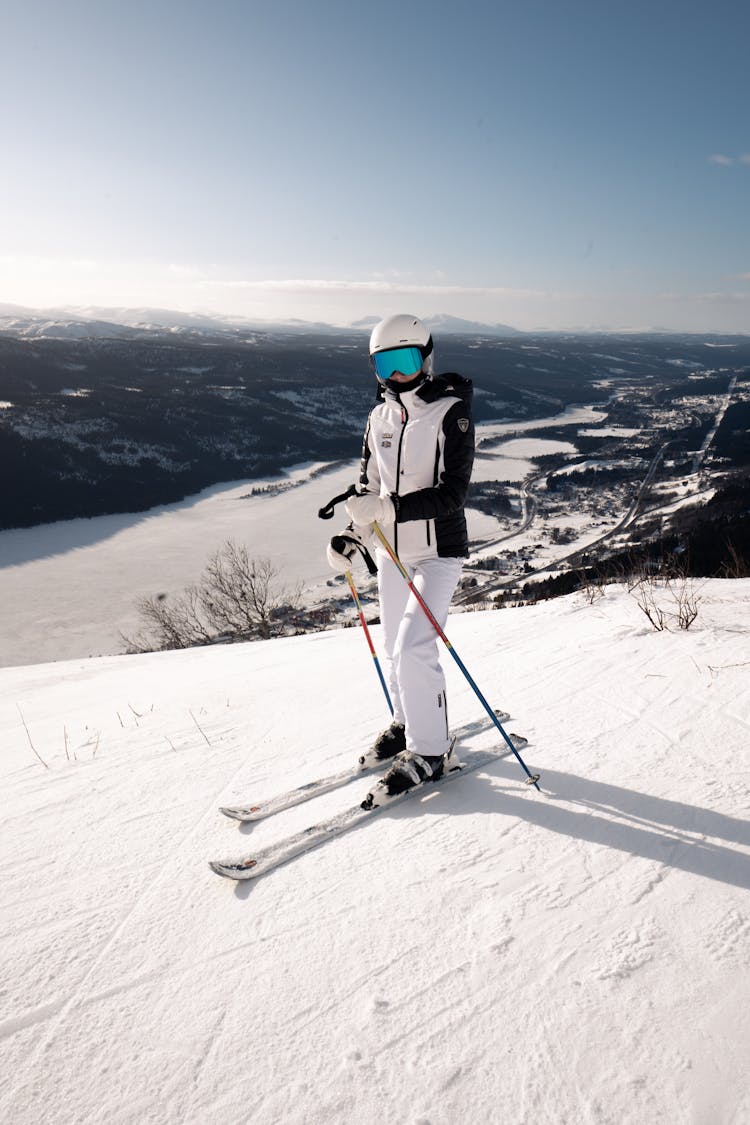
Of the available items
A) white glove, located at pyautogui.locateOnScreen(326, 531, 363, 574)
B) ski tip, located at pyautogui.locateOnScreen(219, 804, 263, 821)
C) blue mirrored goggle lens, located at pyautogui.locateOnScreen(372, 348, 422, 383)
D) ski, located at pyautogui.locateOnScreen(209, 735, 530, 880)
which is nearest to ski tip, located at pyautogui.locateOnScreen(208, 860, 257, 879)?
ski, located at pyautogui.locateOnScreen(209, 735, 530, 880)

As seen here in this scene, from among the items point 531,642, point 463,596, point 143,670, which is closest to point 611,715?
point 531,642

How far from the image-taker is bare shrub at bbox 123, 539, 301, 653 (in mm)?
34250

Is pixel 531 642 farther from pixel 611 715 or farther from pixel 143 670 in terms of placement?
pixel 143 670

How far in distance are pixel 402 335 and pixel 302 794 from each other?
2.56 meters

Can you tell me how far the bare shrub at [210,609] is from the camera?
112ft

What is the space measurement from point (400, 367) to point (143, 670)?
7366 millimetres

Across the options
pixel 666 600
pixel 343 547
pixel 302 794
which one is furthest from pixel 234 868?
pixel 666 600

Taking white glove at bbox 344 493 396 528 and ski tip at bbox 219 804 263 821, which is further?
white glove at bbox 344 493 396 528

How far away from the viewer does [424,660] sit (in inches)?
117

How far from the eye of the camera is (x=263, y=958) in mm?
1996

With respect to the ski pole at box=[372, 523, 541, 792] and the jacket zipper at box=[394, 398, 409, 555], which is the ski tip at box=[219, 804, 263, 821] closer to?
the ski pole at box=[372, 523, 541, 792]

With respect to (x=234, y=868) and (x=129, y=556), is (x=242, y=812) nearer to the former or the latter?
(x=234, y=868)

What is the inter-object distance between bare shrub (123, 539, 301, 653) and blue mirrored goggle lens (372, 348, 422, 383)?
26909 millimetres

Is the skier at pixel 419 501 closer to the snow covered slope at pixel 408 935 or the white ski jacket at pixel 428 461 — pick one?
the white ski jacket at pixel 428 461
